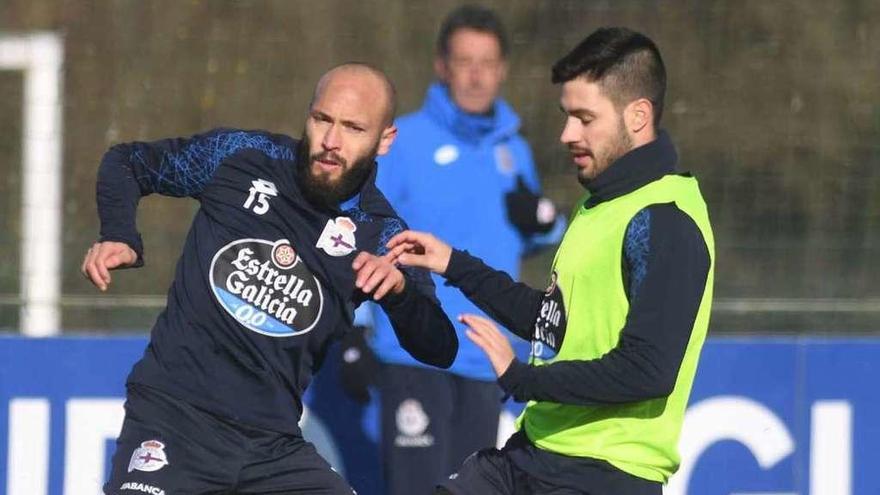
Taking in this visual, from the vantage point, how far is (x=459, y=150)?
6316 millimetres

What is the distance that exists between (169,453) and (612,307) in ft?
4.23

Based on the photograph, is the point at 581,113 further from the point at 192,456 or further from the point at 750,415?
the point at 750,415

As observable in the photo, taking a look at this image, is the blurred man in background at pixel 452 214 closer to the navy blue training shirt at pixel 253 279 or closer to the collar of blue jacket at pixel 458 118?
the collar of blue jacket at pixel 458 118

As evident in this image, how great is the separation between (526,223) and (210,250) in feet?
6.41

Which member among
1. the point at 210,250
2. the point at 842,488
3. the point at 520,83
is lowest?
the point at 842,488

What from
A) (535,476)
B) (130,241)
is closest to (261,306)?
(130,241)

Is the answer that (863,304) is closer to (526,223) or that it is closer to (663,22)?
(663,22)

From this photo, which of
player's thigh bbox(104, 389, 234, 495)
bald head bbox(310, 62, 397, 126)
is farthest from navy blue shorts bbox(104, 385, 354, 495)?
bald head bbox(310, 62, 397, 126)

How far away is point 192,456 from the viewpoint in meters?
4.60

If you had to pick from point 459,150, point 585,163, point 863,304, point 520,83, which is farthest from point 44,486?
point 863,304

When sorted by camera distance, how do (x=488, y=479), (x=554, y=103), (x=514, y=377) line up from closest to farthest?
(x=514, y=377) < (x=488, y=479) < (x=554, y=103)

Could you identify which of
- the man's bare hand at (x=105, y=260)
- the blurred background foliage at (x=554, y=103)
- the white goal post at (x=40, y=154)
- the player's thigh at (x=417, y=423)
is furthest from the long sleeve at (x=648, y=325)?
the white goal post at (x=40, y=154)

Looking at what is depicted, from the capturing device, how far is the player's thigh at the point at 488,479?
14.4ft

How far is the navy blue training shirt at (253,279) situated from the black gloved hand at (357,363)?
5.49ft
